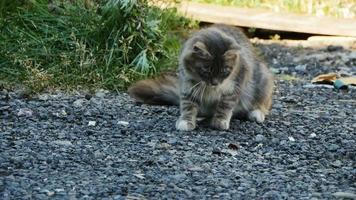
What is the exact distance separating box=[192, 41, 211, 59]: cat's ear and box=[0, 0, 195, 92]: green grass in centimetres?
130

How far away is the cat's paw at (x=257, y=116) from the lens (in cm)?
548

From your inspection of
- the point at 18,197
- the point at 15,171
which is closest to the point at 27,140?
the point at 15,171

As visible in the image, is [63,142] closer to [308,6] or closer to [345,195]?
[345,195]

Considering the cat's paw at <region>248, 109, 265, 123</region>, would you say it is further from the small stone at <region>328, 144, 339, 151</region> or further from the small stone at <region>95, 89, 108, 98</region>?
the small stone at <region>95, 89, 108, 98</region>

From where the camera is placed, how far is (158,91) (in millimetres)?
5734

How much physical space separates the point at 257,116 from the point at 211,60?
25.7 inches

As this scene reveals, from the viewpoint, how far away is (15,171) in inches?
156

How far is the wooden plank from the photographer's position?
9195 millimetres

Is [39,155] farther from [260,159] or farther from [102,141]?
[260,159]

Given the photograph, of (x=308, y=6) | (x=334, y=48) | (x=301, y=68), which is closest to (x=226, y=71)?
(x=301, y=68)

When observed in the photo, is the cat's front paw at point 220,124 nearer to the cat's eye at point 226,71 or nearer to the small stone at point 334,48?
the cat's eye at point 226,71

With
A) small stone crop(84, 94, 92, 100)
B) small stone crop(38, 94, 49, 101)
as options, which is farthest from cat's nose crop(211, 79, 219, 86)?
small stone crop(38, 94, 49, 101)

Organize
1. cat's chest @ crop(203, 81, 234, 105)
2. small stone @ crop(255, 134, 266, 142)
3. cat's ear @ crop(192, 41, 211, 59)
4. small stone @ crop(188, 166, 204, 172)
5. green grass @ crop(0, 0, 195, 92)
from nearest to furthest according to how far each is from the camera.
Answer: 1. small stone @ crop(188, 166, 204, 172)
2. small stone @ crop(255, 134, 266, 142)
3. cat's ear @ crop(192, 41, 211, 59)
4. cat's chest @ crop(203, 81, 234, 105)
5. green grass @ crop(0, 0, 195, 92)

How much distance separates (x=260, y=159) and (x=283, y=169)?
0.23 meters
